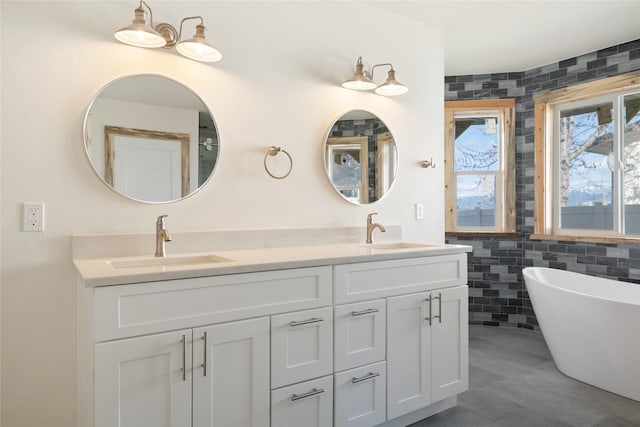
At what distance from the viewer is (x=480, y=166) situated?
425 cm

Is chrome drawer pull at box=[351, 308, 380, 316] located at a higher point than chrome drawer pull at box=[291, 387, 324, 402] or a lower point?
higher

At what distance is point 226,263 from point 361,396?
3.03 feet

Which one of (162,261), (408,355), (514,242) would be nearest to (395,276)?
(408,355)

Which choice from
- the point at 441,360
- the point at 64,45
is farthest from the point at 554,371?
the point at 64,45

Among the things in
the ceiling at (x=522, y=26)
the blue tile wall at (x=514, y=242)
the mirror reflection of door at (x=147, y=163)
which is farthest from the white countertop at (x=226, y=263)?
the blue tile wall at (x=514, y=242)

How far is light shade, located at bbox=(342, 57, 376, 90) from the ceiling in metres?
0.52

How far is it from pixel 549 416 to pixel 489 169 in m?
2.52

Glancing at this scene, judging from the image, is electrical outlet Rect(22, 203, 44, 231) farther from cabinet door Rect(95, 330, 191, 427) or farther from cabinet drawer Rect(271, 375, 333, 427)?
cabinet drawer Rect(271, 375, 333, 427)

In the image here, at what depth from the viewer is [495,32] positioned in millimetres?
3232

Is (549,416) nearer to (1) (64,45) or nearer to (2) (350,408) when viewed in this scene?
(2) (350,408)

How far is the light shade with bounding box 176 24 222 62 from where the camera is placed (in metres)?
1.99

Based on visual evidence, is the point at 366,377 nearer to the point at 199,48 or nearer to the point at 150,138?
the point at 150,138

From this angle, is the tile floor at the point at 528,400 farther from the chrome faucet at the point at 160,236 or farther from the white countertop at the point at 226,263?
the chrome faucet at the point at 160,236

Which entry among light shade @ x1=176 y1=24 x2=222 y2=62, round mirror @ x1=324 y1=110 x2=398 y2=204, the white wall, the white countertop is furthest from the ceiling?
the white countertop
